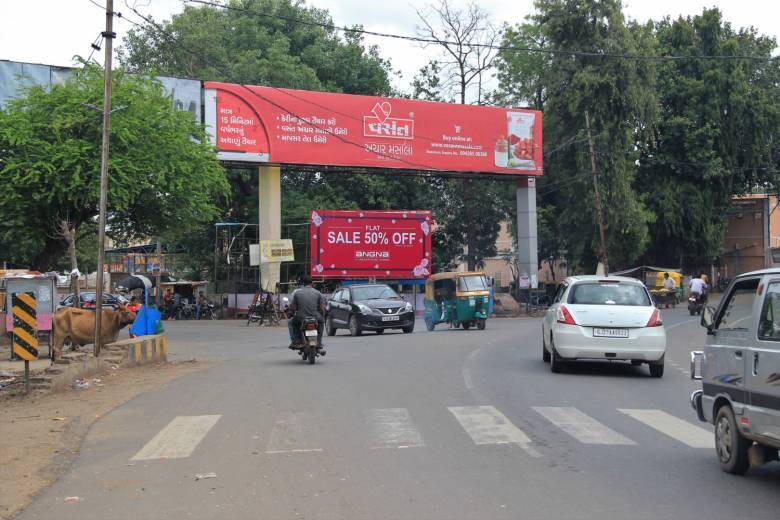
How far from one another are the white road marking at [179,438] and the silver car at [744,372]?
189 inches

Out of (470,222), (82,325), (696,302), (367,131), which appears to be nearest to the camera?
(82,325)

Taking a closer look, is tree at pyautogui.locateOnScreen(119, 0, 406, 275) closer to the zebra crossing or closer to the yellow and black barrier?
the yellow and black barrier

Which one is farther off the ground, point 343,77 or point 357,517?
point 343,77

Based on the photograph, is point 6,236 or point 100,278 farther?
point 6,236

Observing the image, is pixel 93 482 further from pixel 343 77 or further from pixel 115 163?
pixel 343 77

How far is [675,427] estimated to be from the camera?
993 cm

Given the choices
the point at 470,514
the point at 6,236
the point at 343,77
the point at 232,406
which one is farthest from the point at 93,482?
the point at 343,77

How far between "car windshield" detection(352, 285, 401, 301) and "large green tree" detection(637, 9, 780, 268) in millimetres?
29346

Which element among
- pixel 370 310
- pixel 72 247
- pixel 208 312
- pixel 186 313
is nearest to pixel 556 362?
pixel 370 310

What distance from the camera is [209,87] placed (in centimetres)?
3619

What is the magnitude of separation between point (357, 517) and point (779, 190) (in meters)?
57.7

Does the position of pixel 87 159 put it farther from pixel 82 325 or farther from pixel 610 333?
pixel 610 333

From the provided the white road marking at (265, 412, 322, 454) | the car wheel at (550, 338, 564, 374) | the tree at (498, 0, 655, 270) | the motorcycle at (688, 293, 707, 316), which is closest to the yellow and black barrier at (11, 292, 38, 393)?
the white road marking at (265, 412, 322, 454)

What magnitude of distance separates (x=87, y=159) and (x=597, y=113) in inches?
1309
